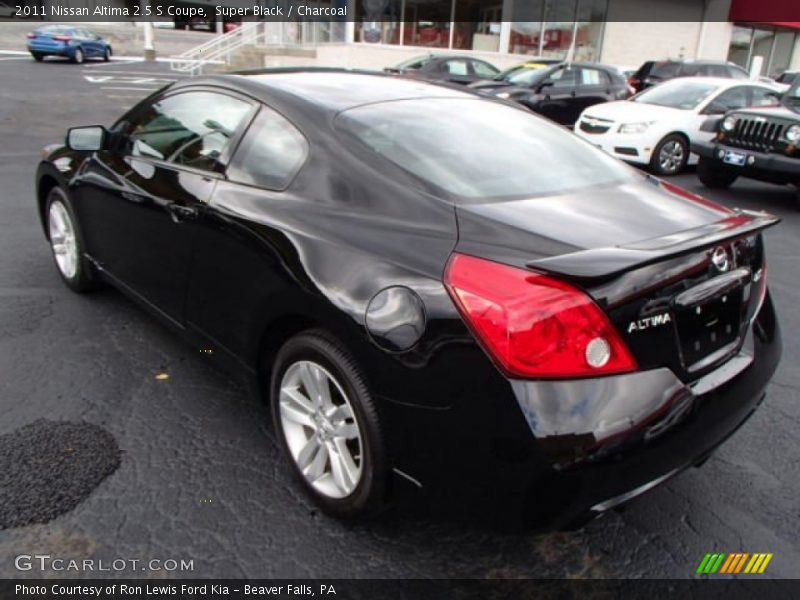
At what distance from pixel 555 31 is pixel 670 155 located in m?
17.1

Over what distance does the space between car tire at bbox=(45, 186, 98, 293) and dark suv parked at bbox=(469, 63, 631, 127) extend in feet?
33.6

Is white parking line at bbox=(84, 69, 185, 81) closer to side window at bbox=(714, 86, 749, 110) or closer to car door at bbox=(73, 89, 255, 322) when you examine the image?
side window at bbox=(714, 86, 749, 110)

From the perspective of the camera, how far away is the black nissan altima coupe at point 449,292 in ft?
6.01

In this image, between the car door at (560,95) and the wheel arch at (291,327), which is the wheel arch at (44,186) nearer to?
the wheel arch at (291,327)

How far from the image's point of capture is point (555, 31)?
25125mm

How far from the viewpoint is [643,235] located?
213cm

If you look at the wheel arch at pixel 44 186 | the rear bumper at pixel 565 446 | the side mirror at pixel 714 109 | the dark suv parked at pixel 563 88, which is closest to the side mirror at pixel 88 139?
the wheel arch at pixel 44 186

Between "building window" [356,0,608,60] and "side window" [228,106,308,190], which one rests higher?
"building window" [356,0,608,60]

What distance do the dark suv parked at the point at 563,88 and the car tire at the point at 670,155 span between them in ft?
11.7

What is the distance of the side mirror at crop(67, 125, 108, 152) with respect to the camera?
3.79 meters

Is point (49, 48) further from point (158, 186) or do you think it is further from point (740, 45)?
point (740, 45)

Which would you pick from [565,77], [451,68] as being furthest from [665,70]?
[451,68]

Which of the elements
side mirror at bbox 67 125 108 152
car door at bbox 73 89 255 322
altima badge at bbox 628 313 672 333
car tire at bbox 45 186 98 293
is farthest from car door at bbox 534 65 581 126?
altima badge at bbox 628 313 672 333

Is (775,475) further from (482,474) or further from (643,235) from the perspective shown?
(482,474)
